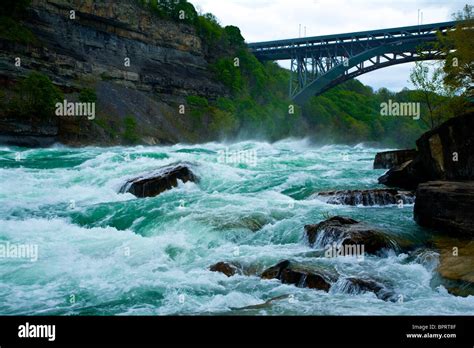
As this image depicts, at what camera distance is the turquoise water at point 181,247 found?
838 centimetres

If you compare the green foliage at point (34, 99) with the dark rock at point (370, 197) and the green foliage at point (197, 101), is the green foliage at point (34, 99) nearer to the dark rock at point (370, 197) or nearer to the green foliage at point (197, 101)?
the green foliage at point (197, 101)

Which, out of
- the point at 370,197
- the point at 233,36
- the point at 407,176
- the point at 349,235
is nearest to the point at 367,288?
the point at 349,235

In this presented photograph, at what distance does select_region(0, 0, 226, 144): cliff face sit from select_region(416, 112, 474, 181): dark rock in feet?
98.3

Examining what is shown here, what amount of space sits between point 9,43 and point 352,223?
40377 millimetres

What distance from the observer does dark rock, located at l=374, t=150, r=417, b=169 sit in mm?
21984

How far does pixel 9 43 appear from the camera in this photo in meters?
42.8

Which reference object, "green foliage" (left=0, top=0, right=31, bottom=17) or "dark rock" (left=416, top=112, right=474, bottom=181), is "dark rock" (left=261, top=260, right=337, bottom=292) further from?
"green foliage" (left=0, top=0, right=31, bottom=17)

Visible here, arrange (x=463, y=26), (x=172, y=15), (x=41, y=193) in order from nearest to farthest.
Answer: (x=41, y=193) → (x=463, y=26) → (x=172, y=15)

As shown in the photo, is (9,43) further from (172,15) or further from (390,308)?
(390,308)

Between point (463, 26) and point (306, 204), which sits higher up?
point (463, 26)

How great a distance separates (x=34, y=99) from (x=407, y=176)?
2922 centimetres

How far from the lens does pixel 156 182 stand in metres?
18.1

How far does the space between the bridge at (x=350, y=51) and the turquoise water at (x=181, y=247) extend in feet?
108
